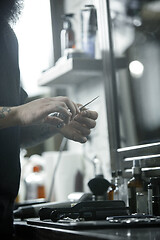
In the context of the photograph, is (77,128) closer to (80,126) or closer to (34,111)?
(80,126)

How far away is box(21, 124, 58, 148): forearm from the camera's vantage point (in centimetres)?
190

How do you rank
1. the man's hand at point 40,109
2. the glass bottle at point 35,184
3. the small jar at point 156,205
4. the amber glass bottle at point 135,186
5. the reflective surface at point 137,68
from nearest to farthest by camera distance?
1. the man's hand at point 40,109
2. the small jar at point 156,205
3. the amber glass bottle at point 135,186
4. the reflective surface at point 137,68
5. the glass bottle at point 35,184

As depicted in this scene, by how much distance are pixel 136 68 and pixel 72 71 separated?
0.64m

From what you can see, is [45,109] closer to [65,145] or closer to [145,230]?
[145,230]

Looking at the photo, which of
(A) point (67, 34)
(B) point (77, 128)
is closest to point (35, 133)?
(B) point (77, 128)

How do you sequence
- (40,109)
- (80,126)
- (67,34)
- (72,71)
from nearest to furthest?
(40,109) → (80,126) → (72,71) → (67,34)

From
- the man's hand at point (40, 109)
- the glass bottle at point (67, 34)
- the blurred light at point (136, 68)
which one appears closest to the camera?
the man's hand at point (40, 109)

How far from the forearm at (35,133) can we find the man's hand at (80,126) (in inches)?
3.3

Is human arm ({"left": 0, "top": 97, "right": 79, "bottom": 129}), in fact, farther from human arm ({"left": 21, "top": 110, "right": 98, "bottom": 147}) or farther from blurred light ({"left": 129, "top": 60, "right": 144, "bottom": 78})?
blurred light ({"left": 129, "top": 60, "right": 144, "bottom": 78})

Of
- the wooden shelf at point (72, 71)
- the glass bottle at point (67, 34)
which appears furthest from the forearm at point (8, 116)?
the glass bottle at point (67, 34)

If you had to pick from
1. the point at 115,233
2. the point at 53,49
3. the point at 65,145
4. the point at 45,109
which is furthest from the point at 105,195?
the point at 65,145

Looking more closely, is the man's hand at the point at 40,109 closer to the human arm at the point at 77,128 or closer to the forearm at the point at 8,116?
the forearm at the point at 8,116

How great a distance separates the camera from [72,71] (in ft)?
8.68

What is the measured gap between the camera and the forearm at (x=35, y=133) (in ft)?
6.25
